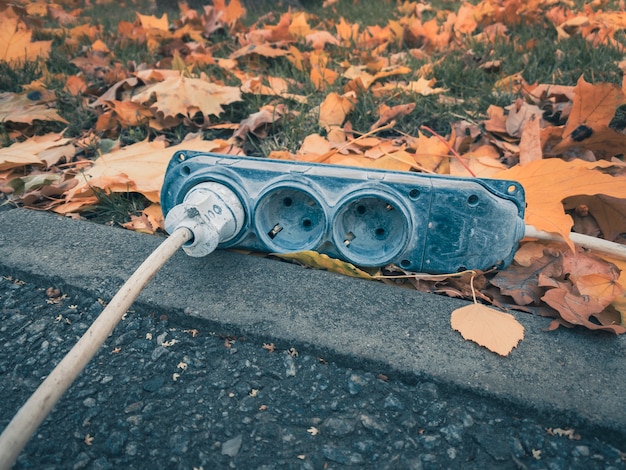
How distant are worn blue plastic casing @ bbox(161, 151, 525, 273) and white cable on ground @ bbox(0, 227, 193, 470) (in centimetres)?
37

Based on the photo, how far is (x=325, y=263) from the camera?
128 centimetres

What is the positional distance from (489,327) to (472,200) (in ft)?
0.99

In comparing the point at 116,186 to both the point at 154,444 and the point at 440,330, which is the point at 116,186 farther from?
the point at 440,330

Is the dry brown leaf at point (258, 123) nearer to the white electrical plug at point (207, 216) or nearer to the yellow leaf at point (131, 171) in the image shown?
the yellow leaf at point (131, 171)

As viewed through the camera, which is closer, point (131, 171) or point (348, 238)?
point (348, 238)

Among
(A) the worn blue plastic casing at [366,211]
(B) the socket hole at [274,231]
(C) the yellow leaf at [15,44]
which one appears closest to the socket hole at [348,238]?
(A) the worn blue plastic casing at [366,211]

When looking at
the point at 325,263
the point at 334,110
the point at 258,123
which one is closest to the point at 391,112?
the point at 334,110

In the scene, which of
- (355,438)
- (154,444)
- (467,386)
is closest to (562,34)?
(467,386)

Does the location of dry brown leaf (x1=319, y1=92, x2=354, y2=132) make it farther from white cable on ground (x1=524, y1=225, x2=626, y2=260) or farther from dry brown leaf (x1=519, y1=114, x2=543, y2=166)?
white cable on ground (x1=524, y1=225, x2=626, y2=260)

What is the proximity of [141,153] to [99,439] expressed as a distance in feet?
3.63

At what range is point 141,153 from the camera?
1.79 metres

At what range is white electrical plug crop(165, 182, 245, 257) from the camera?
115 cm

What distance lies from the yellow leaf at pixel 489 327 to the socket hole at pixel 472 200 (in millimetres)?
242

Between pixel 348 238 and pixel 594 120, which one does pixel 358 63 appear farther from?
pixel 348 238
